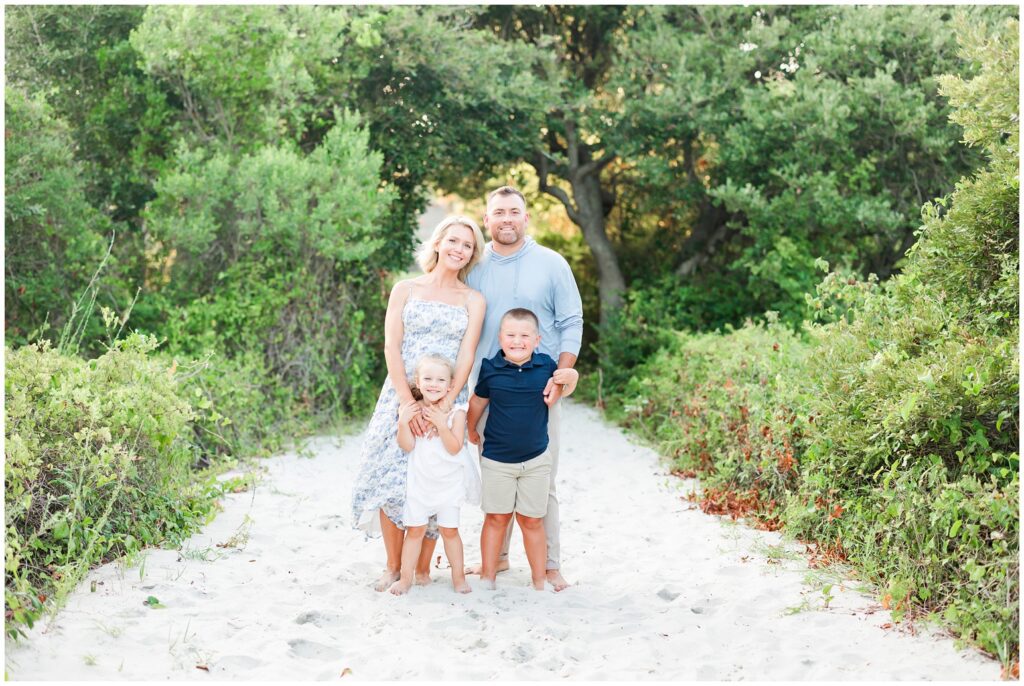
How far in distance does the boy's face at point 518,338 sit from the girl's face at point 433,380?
1.04 ft

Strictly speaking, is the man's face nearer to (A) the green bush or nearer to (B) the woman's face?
(B) the woman's face

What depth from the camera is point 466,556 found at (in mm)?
5355

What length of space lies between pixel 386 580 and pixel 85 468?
1.67 meters

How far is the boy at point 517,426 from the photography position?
4.43m

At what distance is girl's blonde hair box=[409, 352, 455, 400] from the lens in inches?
172

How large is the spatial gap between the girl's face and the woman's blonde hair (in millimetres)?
545

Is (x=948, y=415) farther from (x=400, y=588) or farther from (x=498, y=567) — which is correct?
(x=400, y=588)

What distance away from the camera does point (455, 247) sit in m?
4.47

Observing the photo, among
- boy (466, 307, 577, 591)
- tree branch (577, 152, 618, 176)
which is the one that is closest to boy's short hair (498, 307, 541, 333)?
boy (466, 307, 577, 591)

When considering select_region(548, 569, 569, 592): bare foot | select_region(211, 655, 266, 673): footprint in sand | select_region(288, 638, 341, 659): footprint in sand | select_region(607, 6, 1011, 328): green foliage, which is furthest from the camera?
select_region(607, 6, 1011, 328): green foliage

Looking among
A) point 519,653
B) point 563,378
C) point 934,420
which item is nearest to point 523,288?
point 563,378

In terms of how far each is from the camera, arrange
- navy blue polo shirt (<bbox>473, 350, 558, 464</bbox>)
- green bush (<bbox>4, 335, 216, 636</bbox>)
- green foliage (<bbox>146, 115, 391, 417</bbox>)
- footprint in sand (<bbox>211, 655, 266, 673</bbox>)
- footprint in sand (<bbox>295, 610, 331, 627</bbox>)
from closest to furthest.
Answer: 1. footprint in sand (<bbox>211, 655, 266, 673</bbox>)
2. footprint in sand (<bbox>295, 610, 331, 627</bbox>)
3. green bush (<bbox>4, 335, 216, 636</bbox>)
4. navy blue polo shirt (<bbox>473, 350, 558, 464</bbox>)
5. green foliage (<bbox>146, 115, 391, 417</bbox>)

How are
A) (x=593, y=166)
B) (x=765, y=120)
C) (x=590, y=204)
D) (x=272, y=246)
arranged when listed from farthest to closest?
1. (x=590, y=204)
2. (x=593, y=166)
3. (x=765, y=120)
4. (x=272, y=246)

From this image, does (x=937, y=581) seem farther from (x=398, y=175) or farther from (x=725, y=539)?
(x=398, y=175)
